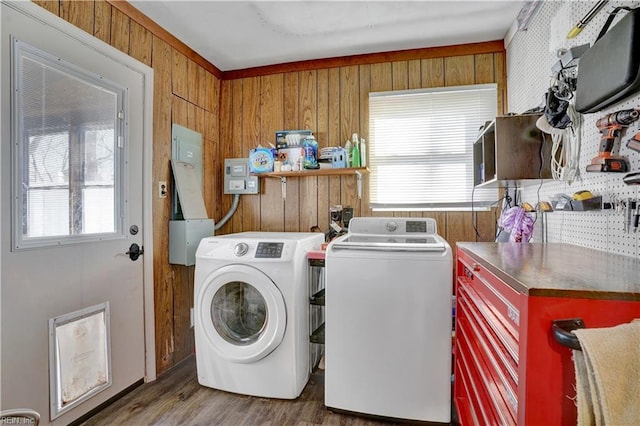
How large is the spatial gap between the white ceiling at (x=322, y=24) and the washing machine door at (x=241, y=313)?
1643 millimetres

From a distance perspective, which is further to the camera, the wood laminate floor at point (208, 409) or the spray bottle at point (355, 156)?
the spray bottle at point (355, 156)

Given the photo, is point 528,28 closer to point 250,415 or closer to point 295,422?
point 295,422

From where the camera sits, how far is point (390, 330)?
1698mm

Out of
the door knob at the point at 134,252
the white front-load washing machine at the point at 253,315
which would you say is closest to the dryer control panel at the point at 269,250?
the white front-load washing machine at the point at 253,315

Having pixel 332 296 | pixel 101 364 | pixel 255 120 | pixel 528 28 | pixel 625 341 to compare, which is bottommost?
pixel 101 364

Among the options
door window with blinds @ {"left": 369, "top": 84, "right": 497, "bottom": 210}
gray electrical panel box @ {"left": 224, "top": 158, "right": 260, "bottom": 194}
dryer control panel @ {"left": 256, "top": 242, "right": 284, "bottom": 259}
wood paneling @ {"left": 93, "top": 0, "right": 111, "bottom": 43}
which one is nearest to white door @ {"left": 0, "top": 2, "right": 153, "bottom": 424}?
wood paneling @ {"left": 93, "top": 0, "right": 111, "bottom": 43}

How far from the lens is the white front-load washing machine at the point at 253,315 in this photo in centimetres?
192

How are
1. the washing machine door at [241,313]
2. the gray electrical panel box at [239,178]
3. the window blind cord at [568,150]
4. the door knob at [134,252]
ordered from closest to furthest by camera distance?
1. the window blind cord at [568,150]
2. the washing machine door at [241,313]
3. the door knob at [134,252]
4. the gray electrical panel box at [239,178]

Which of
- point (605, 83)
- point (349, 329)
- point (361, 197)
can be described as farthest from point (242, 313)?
point (605, 83)

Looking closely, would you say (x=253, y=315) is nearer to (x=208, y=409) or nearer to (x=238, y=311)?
(x=238, y=311)

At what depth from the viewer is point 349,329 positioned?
1769 mm

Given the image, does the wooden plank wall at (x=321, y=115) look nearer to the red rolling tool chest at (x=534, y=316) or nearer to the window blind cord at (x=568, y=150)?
the window blind cord at (x=568, y=150)

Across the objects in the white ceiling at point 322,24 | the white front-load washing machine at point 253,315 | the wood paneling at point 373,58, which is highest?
the white ceiling at point 322,24

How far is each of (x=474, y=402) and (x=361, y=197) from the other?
172 centimetres
